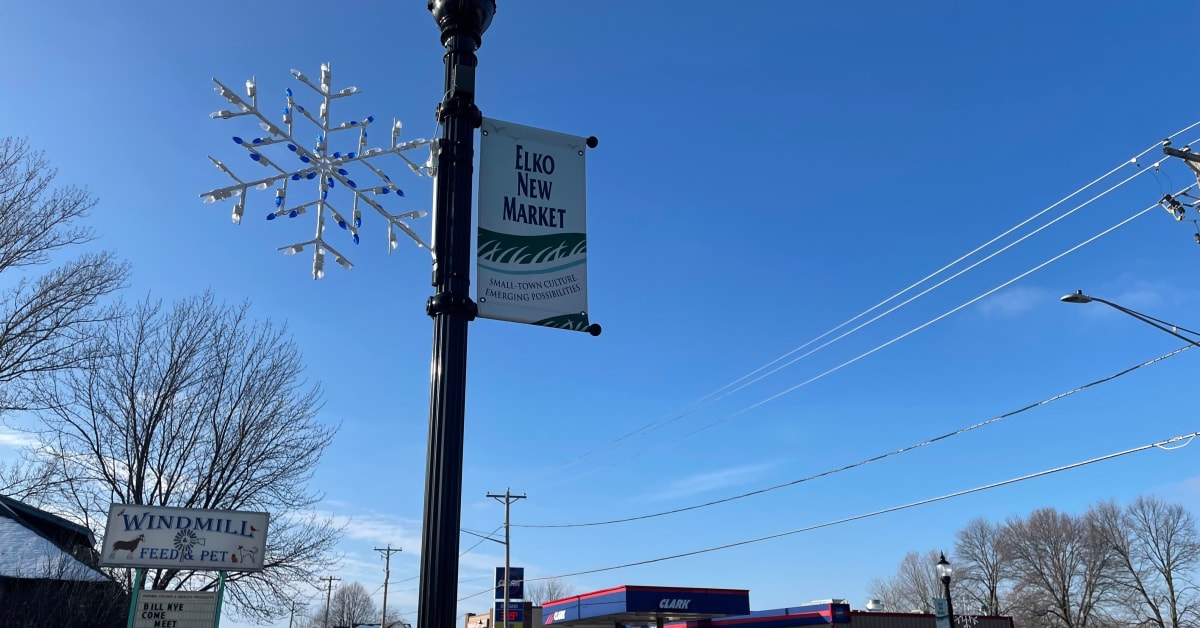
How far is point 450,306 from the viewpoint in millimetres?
6480

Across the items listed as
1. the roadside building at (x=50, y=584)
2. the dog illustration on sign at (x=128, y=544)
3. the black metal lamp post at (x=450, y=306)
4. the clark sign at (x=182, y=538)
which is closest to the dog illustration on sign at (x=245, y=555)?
the clark sign at (x=182, y=538)

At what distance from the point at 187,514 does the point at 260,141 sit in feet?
30.8

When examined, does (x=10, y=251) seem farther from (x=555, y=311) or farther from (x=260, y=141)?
(x=555, y=311)

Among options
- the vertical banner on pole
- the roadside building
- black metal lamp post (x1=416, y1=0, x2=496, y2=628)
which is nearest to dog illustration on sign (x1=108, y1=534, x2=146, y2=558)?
the roadside building

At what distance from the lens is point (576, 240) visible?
724 cm

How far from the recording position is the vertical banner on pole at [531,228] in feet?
22.5

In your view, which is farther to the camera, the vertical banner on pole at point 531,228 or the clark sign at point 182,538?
the clark sign at point 182,538

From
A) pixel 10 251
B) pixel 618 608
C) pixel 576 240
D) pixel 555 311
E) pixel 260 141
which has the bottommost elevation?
pixel 618 608

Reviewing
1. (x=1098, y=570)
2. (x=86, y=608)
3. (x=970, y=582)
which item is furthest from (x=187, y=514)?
(x=970, y=582)

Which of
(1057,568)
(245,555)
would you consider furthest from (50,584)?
(1057,568)

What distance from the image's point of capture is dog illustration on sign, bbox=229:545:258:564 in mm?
14695

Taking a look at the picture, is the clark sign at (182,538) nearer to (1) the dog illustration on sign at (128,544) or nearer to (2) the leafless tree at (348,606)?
(1) the dog illustration on sign at (128,544)

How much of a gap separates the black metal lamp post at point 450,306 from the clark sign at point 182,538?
33.3ft

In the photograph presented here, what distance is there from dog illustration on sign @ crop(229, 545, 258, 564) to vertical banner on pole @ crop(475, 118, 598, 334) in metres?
10.4
